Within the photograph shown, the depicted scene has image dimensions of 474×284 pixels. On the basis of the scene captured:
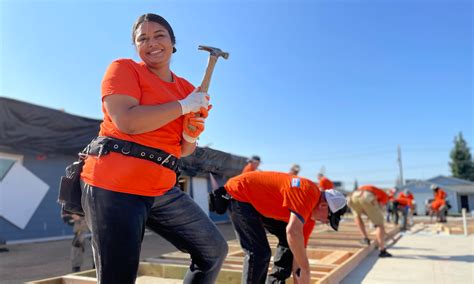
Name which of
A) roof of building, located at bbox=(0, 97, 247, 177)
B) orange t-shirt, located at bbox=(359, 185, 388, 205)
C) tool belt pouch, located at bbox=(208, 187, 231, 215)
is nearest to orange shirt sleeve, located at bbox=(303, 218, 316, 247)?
tool belt pouch, located at bbox=(208, 187, 231, 215)

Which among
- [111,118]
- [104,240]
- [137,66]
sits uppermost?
[137,66]

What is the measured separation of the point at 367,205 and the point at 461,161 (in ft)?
191

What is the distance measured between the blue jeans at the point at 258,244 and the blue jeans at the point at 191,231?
1.07 metres

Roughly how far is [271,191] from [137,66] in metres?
1.80

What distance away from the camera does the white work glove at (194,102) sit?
5.09 ft

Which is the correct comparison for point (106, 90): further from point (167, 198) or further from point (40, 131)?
point (40, 131)

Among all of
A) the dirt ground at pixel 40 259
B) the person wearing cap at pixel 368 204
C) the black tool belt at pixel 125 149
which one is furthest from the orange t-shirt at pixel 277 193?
the person wearing cap at pixel 368 204

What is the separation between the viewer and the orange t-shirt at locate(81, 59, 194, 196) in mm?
1438

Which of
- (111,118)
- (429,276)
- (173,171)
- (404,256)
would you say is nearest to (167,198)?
(173,171)

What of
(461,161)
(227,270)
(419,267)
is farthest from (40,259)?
(461,161)

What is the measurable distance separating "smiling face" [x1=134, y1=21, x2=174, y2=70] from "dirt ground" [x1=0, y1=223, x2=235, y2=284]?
4.04m

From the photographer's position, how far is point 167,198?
1.65 m

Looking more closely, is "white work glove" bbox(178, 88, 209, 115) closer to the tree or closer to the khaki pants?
the khaki pants

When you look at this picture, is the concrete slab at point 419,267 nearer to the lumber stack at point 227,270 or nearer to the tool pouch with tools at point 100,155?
the lumber stack at point 227,270
